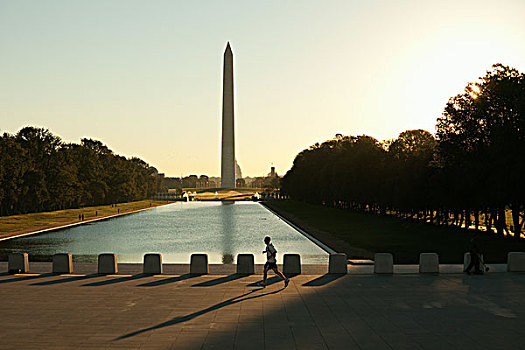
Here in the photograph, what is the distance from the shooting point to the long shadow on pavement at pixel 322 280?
2014 centimetres

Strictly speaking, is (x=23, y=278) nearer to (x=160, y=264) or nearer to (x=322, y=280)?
(x=160, y=264)

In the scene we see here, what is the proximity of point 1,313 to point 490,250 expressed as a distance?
28.1 metres

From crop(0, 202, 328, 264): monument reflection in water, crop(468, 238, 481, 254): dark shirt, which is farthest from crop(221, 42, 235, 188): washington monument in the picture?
crop(468, 238, 481, 254): dark shirt

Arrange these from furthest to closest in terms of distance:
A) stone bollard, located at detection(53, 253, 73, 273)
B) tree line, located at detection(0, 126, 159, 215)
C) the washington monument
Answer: the washington monument
tree line, located at detection(0, 126, 159, 215)
stone bollard, located at detection(53, 253, 73, 273)

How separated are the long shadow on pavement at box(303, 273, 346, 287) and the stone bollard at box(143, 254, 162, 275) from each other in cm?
632

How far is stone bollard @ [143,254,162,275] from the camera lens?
Answer: 22.5 meters

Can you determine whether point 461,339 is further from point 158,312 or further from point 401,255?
point 401,255

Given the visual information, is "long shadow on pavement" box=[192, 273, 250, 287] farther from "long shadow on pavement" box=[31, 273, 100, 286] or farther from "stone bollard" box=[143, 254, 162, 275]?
"long shadow on pavement" box=[31, 273, 100, 286]

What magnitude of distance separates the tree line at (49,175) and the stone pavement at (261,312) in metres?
63.5

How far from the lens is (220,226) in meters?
58.4

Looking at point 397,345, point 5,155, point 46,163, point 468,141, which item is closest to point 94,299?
point 397,345

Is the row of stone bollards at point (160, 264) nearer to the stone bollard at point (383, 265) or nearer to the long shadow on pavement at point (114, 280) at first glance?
the long shadow on pavement at point (114, 280)

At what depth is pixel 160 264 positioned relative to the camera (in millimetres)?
22625

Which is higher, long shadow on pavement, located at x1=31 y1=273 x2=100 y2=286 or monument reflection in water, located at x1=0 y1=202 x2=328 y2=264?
long shadow on pavement, located at x1=31 y1=273 x2=100 y2=286
